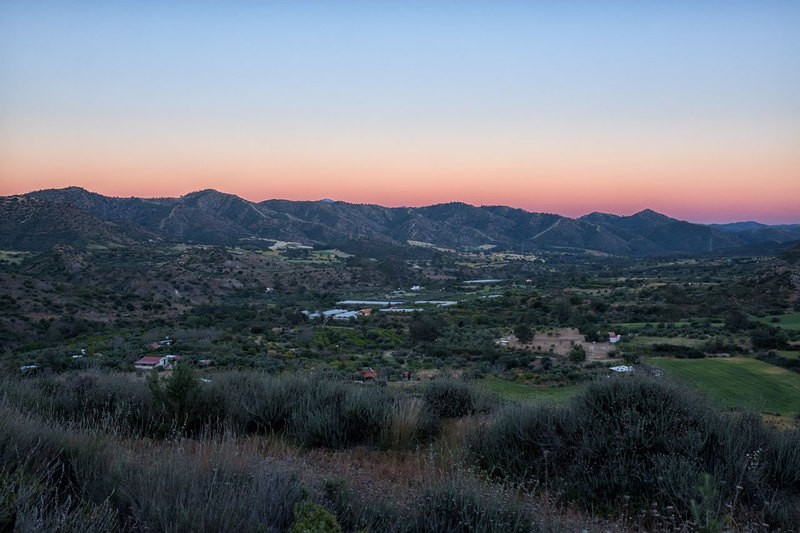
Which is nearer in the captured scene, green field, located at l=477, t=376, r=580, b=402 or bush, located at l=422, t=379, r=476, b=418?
bush, located at l=422, t=379, r=476, b=418

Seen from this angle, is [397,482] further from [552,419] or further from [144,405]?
[144,405]

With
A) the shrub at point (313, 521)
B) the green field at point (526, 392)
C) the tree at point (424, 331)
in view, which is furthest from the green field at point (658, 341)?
the shrub at point (313, 521)

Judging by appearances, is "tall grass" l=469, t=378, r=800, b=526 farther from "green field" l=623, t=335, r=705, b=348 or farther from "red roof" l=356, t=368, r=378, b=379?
"green field" l=623, t=335, r=705, b=348

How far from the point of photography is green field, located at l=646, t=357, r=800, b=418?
20.1 m

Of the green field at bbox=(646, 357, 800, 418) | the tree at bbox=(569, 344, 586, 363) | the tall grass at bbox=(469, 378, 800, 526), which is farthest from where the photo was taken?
the tree at bbox=(569, 344, 586, 363)

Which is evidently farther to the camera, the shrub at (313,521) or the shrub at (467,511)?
the shrub at (467,511)

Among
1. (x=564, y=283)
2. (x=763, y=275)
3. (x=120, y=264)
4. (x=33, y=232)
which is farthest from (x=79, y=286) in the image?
(x=763, y=275)

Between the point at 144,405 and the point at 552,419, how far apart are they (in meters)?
5.30

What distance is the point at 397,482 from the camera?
5051 mm

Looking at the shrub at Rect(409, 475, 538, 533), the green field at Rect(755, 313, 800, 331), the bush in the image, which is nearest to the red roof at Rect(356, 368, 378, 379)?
the bush

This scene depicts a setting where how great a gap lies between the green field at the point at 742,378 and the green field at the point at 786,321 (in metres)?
14.9

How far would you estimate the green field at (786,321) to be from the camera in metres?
42.1

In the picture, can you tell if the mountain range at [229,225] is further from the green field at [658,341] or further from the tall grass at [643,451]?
the tall grass at [643,451]

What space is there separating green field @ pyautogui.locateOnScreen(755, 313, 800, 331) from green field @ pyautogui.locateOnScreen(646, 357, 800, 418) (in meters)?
14.9
